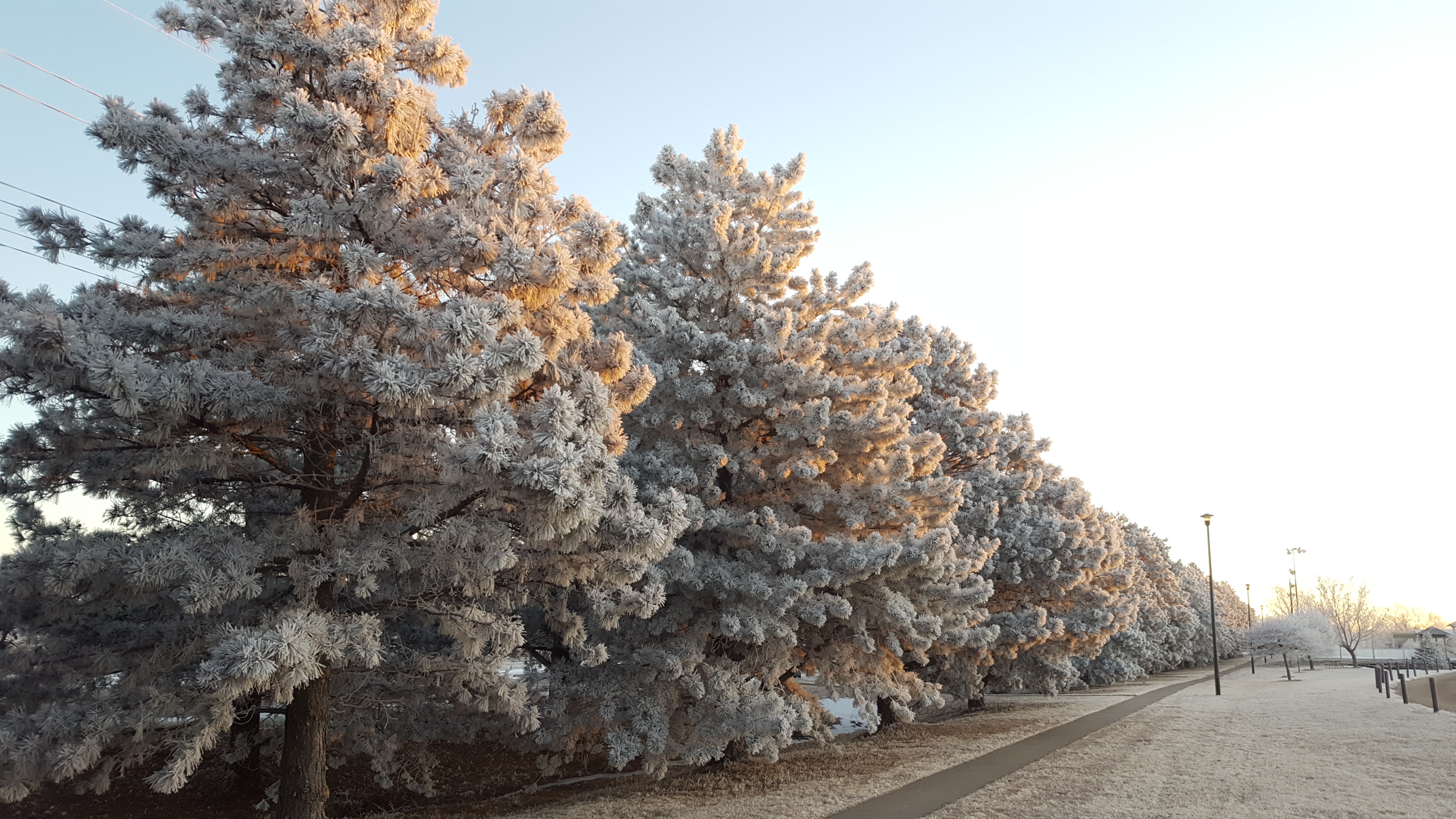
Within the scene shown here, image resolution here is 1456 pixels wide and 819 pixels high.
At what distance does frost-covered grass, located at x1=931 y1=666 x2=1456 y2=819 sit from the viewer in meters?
9.75

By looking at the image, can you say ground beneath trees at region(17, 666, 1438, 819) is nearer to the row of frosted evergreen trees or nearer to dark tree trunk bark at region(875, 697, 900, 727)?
the row of frosted evergreen trees

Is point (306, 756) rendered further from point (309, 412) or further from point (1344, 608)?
point (1344, 608)

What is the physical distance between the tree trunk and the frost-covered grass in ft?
22.4

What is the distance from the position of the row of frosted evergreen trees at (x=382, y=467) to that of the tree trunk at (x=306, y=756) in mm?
31

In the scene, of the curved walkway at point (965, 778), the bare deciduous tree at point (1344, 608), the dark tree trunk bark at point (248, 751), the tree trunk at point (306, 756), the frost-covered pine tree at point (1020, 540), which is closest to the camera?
the tree trunk at point (306, 756)

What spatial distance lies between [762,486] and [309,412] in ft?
24.4

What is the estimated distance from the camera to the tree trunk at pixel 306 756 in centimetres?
798

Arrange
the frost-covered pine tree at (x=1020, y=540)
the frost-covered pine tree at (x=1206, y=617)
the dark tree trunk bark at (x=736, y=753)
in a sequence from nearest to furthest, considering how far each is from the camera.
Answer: the dark tree trunk bark at (x=736, y=753)
the frost-covered pine tree at (x=1020, y=540)
the frost-covered pine tree at (x=1206, y=617)

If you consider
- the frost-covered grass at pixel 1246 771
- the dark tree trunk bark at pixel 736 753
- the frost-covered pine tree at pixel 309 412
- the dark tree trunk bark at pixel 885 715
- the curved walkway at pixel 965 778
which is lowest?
the dark tree trunk bark at pixel 885 715

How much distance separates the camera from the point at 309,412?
313 inches

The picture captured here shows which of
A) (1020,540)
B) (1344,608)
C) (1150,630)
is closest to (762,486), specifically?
(1020,540)

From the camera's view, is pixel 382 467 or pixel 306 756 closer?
pixel 382 467

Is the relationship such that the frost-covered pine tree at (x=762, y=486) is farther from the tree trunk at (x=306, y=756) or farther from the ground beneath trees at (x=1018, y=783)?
the tree trunk at (x=306, y=756)

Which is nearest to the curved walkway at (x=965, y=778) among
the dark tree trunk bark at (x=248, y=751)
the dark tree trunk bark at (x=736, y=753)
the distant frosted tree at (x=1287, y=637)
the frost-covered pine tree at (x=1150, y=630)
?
the dark tree trunk bark at (x=736, y=753)
